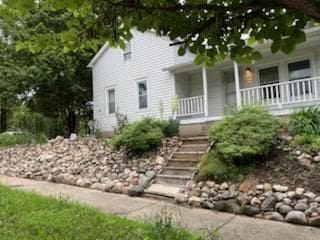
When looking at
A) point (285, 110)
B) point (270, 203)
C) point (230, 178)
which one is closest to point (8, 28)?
point (285, 110)

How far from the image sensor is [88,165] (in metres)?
10.8

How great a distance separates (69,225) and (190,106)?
414 inches

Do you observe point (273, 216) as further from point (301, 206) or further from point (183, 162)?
point (183, 162)

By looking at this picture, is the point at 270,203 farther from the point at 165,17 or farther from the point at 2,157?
the point at 2,157

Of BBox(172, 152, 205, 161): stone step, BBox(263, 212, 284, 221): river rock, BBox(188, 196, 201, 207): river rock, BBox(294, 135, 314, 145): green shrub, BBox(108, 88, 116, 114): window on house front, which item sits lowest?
BBox(263, 212, 284, 221): river rock

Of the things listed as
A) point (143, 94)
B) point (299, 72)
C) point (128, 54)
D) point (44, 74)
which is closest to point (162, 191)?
point (299, 72)

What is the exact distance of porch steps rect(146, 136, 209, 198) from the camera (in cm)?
791

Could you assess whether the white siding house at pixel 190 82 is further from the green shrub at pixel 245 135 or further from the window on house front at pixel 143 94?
the green shrub at pixel 245 135

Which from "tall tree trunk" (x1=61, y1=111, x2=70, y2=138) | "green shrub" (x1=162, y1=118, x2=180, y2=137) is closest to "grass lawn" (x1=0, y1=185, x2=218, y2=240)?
"green shrub" (x1=162, y1=118, x2=180, y2=137)

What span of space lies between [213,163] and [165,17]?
5767mm

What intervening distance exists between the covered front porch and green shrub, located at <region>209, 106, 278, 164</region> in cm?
258

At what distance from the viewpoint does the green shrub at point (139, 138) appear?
10164 millimetres

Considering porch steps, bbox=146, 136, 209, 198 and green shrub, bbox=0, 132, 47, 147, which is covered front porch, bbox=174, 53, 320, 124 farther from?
green shrub, bbox=0, 132, 47, 147

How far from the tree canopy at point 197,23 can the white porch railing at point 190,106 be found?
11.8 meters
